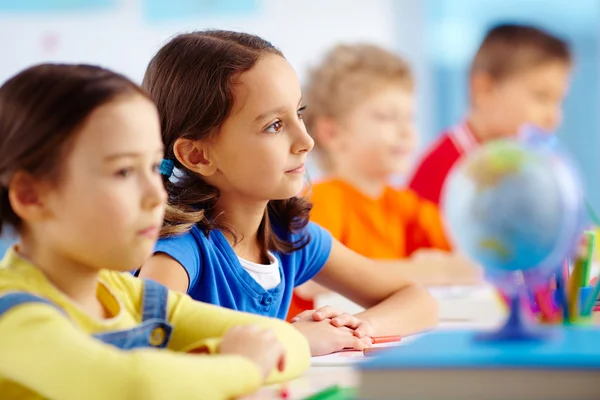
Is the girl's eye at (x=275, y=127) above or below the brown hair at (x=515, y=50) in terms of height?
below

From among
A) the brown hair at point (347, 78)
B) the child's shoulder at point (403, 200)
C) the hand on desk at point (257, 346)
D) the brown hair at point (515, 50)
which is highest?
the brown hair at point (515, 50)

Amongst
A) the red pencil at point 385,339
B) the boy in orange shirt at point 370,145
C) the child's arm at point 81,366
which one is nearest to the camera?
the child's arm at point 81,366

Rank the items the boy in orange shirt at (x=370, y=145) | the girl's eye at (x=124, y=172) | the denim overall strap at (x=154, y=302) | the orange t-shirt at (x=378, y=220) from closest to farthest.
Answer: the girl's eye at (x=124, y=172) → the denim overall strap at (x=154, y=302) → the orange t-shirt at (x=378, y=220) → the boy in orange shirt at (x=370, y=145)

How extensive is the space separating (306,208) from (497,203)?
814mm

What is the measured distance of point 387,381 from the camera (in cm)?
73

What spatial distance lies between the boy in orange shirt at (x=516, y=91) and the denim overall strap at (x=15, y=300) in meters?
2.51

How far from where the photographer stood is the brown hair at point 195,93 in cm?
140

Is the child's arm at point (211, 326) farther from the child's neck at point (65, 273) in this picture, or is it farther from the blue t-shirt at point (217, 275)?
the blue t-shirt at point (217, 275)

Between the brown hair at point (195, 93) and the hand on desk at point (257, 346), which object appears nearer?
the hand on desk at point (257, 346)

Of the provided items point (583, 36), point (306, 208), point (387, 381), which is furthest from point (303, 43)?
point (387, 381)

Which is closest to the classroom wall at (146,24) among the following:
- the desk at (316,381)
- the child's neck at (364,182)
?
the child's neck at (364,182)

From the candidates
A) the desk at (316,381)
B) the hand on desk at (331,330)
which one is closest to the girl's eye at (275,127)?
the hand on desk at (331,330)

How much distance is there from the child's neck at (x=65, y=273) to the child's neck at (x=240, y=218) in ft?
1.76

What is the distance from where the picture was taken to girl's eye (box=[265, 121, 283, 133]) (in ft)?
4.60
